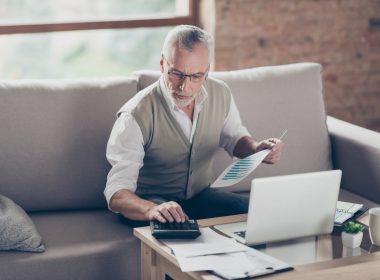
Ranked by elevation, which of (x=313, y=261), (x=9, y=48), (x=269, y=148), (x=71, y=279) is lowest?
(x=71, y=279)

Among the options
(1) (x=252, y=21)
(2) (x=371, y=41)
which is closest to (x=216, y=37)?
(1) (x=252, y=21)

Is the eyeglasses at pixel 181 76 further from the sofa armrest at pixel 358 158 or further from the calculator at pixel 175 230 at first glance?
the sofa armrest at pixel 358 158

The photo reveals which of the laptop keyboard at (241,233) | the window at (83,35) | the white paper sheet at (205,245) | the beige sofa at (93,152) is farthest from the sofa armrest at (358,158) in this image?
the window at (83,35)

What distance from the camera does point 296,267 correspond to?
7.66 feet

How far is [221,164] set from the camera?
11.1ft

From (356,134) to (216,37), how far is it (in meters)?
1.21

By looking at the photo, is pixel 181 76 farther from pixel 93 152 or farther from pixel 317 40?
pixel 317 40

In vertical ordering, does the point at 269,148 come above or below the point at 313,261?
above

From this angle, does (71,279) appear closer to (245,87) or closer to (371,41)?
(245,87)

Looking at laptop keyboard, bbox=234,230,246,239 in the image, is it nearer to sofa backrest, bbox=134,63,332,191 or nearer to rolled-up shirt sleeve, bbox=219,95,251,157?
rolled-up shirt sleeve, bbox=219,95,251,157

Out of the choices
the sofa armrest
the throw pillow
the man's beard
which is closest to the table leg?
the throw pillow

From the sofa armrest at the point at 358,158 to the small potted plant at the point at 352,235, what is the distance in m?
0.89

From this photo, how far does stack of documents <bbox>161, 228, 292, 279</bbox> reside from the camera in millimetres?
2258

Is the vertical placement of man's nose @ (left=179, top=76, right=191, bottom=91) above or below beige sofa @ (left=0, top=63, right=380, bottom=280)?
above
